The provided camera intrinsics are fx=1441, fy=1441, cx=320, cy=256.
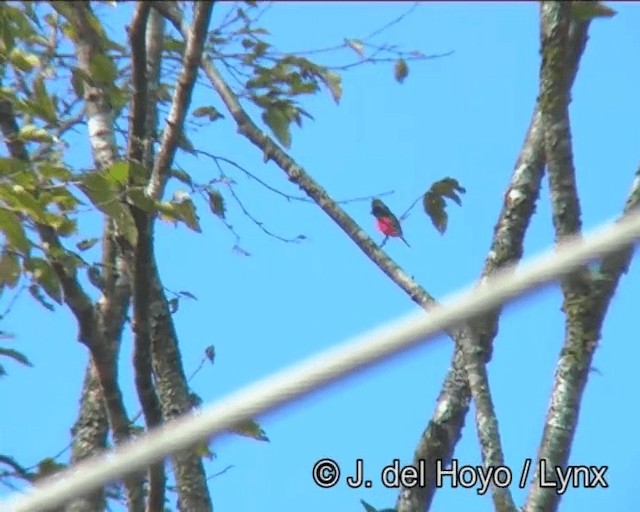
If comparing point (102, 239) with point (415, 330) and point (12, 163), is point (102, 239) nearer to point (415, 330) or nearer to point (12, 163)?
point (12, 163)

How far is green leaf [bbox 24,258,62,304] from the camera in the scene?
2.83 metres

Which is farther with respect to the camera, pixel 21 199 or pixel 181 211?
pixel 181 211

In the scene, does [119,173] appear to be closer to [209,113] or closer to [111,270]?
[111,270]

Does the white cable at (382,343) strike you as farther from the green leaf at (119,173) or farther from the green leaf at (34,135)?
the green leaf at (34,135)

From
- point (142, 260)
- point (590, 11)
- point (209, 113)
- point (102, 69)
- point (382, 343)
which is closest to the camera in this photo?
point (382, 343)

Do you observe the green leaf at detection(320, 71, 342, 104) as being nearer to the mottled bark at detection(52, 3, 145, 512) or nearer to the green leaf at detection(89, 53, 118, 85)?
the mottled bark at detection(52, 3, 145, 512)

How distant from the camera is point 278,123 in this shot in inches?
129

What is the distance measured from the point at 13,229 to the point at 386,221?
0.94 metres

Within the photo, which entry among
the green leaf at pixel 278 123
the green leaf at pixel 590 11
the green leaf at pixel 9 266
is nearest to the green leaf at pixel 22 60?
the green leaf at pixel 9 266

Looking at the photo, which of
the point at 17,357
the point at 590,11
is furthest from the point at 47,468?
the point at 590,11

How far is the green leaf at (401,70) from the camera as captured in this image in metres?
3.67

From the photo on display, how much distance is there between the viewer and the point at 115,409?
124 inches

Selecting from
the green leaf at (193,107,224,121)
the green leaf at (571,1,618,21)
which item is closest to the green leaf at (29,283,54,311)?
the green leaf at (193,107,224,121)

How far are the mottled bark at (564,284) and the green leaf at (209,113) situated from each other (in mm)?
1270
